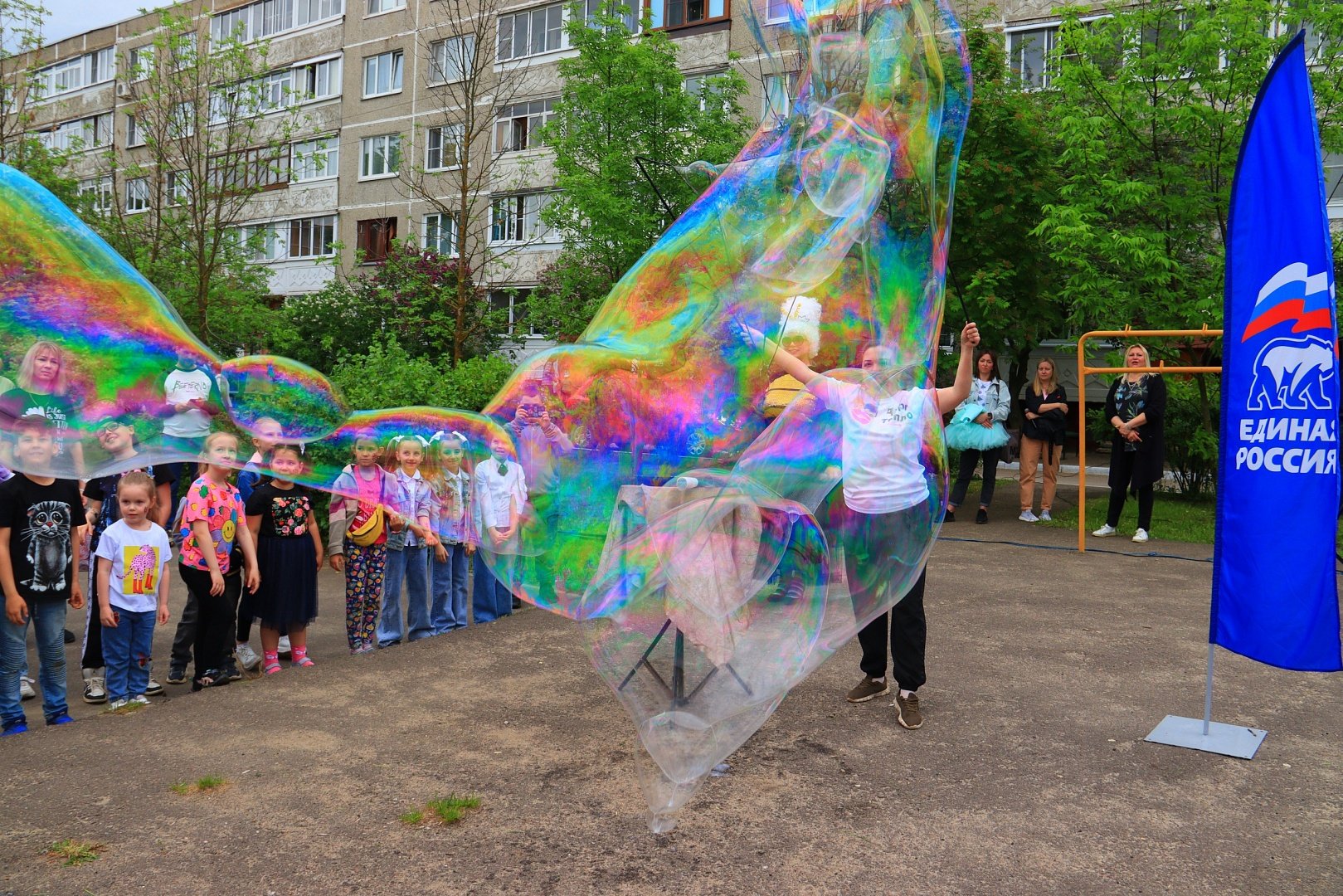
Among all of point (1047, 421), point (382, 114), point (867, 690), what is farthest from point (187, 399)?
point (382, 114)

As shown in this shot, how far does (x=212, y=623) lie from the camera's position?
21.2 feet

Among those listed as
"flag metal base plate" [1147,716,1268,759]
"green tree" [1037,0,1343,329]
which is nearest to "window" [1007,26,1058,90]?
"green tree" [1037,0,1343,329]

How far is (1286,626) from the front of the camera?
4.97m

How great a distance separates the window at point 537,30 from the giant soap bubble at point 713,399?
3085 centimetres

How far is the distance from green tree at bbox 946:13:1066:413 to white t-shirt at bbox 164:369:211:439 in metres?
10.6

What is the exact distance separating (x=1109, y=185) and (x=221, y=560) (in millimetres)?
11907

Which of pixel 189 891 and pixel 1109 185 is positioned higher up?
pixel 1109 185

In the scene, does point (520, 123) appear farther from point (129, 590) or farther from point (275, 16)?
point (129, 590)

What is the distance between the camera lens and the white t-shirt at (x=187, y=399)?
4.11 metres

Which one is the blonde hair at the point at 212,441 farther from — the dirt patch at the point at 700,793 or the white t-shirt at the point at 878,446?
the white t-shirt at the point at 878,446

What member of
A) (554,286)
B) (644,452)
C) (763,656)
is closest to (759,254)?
(644,452)

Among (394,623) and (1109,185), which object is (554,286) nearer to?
(1109,185)

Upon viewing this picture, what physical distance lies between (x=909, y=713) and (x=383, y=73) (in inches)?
1497

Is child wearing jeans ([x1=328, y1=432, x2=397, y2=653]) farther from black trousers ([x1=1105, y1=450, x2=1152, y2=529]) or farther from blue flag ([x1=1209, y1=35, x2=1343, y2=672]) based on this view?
black trousers ([x1=1105, y1=450, x2=1152, y2=529])
